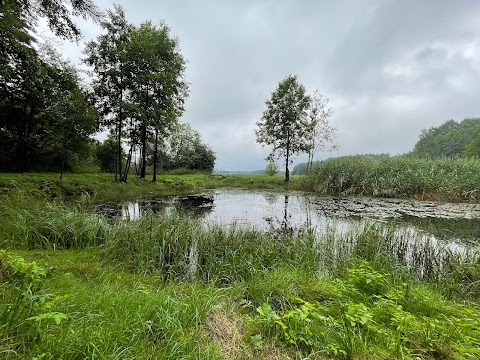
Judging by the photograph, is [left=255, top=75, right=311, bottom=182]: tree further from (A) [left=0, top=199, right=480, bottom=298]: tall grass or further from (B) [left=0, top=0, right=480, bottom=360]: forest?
(A) [left=0, top=199, right=480, bottom=298]: tall grass

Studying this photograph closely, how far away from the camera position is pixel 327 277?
3.56 m

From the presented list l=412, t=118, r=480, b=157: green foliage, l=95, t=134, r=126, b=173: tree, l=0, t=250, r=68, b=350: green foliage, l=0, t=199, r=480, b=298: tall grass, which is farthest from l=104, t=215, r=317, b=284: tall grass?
l=412, t=118, r=480, b=157: green foliage

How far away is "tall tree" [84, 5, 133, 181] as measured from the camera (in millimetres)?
15336

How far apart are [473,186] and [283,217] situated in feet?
37.1

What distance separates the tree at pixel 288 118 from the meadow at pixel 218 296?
1932 centimetres

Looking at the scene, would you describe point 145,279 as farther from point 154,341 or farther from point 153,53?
point 153,53

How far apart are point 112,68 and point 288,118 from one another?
1511cm

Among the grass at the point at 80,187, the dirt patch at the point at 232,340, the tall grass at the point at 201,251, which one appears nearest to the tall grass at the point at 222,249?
the tall grass at the point at 201,251

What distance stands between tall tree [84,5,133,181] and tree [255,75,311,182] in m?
13.3

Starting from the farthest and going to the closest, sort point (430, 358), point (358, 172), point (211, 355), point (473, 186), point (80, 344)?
1. point (358, 172)
2. point (473, 186)
3. point (430, 358)
4. point (211, 355)
5. point (80, 344)

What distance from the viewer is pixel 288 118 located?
23.2 meters

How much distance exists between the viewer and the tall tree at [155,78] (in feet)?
53.8

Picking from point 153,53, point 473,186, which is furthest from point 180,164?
point 473,186

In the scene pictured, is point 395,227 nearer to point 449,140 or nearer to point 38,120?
point 38,120
